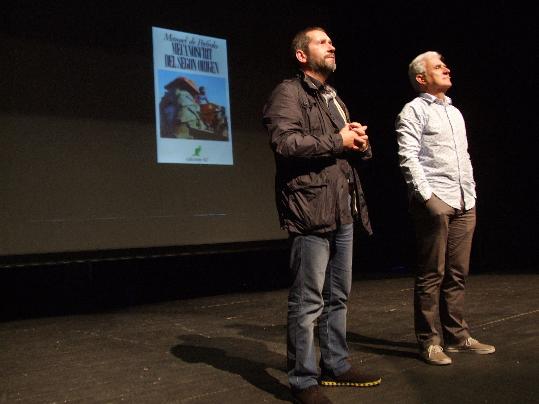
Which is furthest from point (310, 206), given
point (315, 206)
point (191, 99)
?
point (191, 99)

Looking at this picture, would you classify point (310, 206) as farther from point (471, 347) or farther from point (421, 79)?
point (471, 347)

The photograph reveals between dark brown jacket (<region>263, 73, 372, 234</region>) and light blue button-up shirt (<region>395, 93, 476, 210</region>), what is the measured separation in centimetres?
51

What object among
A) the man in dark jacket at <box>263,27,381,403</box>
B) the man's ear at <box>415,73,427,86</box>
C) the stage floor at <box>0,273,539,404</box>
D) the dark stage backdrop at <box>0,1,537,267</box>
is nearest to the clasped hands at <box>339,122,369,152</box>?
the man in dark jacket at <box>263,27,381,403</box>

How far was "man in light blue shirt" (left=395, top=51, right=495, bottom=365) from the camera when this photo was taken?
259cm

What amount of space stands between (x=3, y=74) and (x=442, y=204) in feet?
11.4

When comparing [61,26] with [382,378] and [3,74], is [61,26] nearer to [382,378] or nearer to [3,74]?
[3,74]

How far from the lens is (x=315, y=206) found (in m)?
2.05

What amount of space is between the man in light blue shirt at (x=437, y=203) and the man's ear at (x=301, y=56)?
68cm

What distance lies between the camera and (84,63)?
4.76m

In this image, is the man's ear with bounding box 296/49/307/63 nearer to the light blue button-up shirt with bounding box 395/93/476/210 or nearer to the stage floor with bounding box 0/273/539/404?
the light blue button-up shirt with bounding box 395/93/476/210

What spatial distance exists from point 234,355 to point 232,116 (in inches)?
123

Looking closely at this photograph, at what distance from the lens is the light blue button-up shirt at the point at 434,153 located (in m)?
2.59

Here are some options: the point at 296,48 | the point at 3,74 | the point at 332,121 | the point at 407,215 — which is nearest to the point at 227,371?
the point at 332,121

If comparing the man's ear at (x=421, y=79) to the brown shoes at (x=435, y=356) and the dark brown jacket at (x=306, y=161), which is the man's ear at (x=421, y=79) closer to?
the dark brown jacket at (x=306, y=161)
